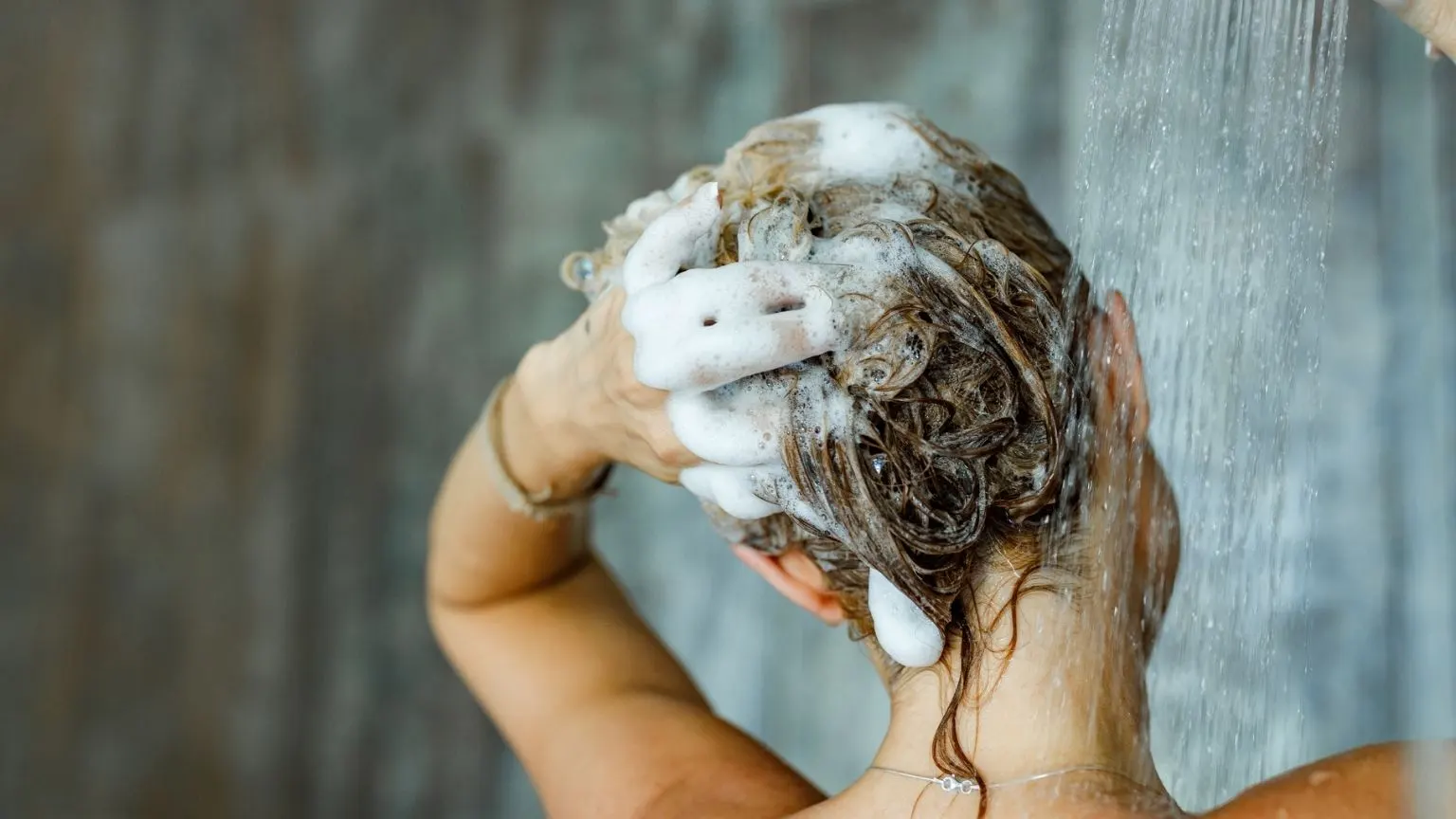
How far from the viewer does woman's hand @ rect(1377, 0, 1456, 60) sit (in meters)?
0.65

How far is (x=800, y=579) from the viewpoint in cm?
84

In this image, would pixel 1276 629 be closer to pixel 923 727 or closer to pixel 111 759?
pixel 923 727

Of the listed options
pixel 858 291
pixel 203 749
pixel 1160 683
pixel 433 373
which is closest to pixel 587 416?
pixel 858 291

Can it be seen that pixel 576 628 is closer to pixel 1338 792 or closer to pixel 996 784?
pixel 996 784

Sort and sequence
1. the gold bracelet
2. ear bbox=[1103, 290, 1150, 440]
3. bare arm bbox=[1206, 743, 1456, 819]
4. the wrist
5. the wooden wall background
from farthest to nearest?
the wooden wall background, the gold bracelet, the wrist, ear bbox=[1103, 290, 1150, 440], bare arm bbox=[1206, 743, 1456, 819]

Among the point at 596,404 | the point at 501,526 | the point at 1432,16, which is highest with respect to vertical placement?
the point at 1432,16

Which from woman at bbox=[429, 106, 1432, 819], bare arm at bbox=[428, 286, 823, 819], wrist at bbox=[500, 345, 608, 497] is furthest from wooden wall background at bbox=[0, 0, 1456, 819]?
woman at bbox=[429, 106, 1432, 819]

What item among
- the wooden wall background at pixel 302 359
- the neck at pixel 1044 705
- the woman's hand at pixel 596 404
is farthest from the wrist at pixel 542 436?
the wooden wall background at pixel 302 359

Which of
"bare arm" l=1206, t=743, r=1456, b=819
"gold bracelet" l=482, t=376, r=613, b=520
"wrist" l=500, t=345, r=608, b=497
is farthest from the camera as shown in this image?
"gold bracelet" l=482, t=376, r=613, b=520

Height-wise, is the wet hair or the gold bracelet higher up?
the wet hair

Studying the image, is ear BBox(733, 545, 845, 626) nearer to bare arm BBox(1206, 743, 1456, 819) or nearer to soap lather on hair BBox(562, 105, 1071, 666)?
soap lather on hair BBox(562, 105, 1071, 666)

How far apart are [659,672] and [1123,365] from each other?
0.44 m

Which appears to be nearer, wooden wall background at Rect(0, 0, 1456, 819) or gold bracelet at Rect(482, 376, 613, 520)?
gold bracelet at Rect(482, 376, 613, 520)

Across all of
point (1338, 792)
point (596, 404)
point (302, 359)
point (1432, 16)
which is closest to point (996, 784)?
point (1338, 792)
